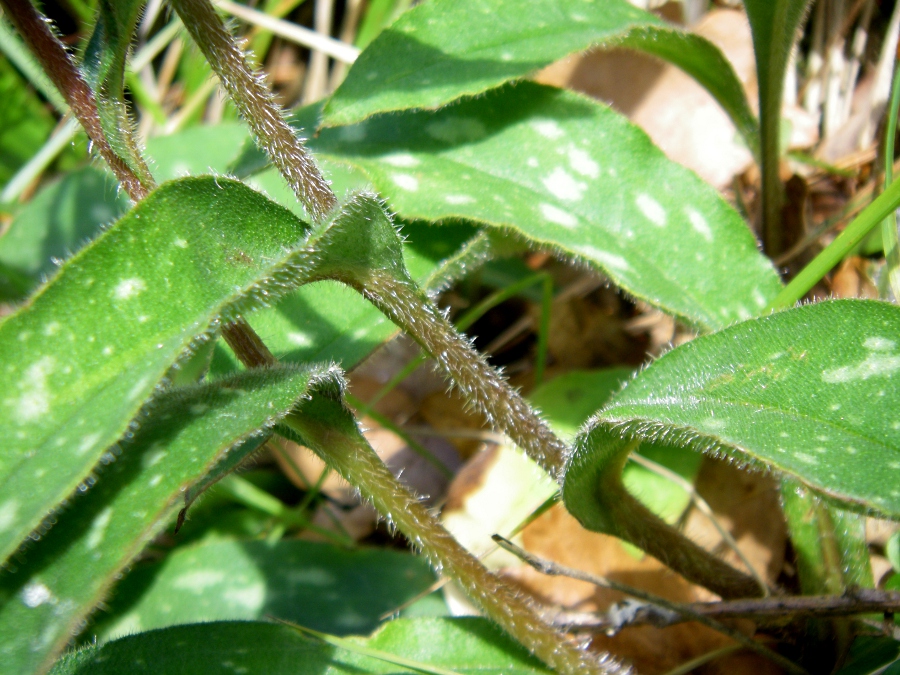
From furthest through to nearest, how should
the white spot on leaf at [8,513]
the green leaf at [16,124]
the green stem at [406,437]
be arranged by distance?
1. the green leaf at [16,124]
2. the green stem at [406,437]
3. the white spot on leaf at [8,513]

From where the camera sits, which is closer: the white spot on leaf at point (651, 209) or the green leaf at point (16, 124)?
the white spot on leaf at point (651, 209)

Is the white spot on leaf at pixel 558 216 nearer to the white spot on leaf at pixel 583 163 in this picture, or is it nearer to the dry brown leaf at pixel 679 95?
the white spot on leaf at pixel 583 163

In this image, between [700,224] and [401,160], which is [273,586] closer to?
[401,160]

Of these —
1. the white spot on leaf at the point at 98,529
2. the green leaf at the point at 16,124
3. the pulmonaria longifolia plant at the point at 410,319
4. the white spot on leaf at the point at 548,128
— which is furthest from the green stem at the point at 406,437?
the green leaf at the point at 16,124

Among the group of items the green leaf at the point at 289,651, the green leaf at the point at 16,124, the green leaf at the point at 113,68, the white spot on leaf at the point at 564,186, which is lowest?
the green leaf at the point at 289,651

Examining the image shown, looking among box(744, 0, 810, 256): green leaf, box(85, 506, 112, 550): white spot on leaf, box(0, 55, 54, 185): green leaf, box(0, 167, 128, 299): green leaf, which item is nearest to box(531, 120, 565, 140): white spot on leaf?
box(744, 0, 810, 256): green leaf

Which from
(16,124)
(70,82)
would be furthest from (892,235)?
(16,124)

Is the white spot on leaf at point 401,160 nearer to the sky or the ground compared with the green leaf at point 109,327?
nearer to the sky

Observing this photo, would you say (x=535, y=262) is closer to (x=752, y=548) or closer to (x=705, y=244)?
(x=705, y=244)

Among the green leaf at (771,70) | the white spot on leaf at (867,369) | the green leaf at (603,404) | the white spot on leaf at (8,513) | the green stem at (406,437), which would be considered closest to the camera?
the white spot on leaf at (8,513)

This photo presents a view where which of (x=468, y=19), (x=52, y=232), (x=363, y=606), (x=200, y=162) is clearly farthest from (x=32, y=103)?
(x=363, y=606)
